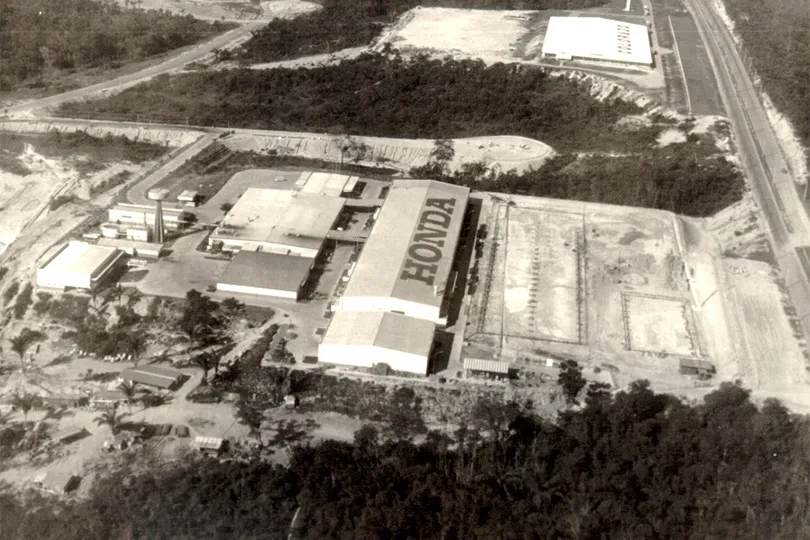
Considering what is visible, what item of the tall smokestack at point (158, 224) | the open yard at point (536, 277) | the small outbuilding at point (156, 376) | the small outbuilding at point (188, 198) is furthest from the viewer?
the small outbuilding at point (188, 198)

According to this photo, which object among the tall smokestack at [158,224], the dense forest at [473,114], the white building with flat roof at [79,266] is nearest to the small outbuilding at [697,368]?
the dense forest at [473,114]

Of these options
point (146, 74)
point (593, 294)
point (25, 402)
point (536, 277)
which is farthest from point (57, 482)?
point (146, 74)

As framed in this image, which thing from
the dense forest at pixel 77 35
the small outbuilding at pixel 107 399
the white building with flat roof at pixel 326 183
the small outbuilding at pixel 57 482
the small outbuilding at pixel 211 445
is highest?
the dense forest at pixel 77 35

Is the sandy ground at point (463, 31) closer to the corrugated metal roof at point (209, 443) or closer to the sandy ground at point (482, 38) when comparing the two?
the sandy ground at point (482, 38)

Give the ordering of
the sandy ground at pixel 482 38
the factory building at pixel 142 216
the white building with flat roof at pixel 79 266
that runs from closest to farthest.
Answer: the white building with flat roof at pixel 79 266 → the factory building at pixel 142 216 → the sandy ground at pixel 482 38

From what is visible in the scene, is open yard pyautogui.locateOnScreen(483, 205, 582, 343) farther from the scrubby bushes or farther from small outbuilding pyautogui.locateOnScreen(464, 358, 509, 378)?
the scrubby bushes

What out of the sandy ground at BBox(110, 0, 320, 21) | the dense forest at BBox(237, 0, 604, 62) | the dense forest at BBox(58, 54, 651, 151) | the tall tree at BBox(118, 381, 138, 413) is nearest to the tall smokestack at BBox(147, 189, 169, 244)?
the tall tree at BBox(118, 381, 138, 413)
